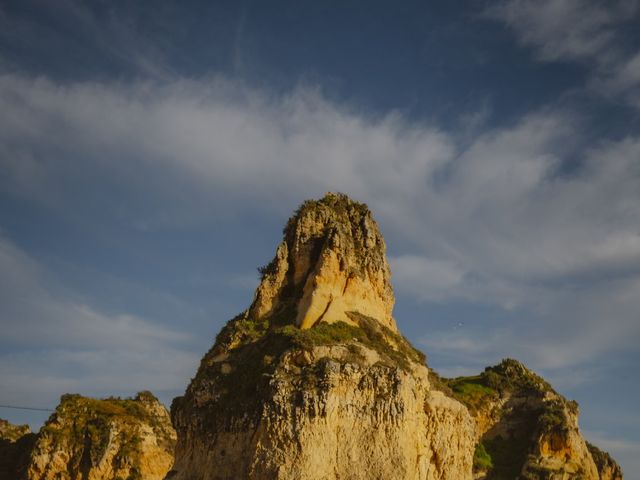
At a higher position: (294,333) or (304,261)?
(304,261)

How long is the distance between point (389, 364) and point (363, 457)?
427 centimetres

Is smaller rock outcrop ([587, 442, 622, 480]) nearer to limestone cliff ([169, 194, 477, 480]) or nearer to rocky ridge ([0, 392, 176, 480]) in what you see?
limestone cliff ([169, 194, 477, 480])

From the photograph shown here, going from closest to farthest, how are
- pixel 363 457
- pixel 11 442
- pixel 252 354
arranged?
pixel 363 457 → pixel 252 354 → pixel 11 442

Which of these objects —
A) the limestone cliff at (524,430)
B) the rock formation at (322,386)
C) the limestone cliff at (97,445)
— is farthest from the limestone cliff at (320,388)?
the limestone cliff at (97,445)

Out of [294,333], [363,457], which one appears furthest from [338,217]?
[363,457]

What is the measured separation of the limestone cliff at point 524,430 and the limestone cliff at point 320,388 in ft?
40.9

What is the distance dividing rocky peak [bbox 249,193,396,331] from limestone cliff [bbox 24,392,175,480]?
81.0 ft

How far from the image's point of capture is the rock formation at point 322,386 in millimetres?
26172

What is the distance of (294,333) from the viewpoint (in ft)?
97.2

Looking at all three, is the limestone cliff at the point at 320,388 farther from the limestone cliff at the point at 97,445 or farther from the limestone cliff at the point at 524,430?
the limestone cliff at the point at 97,445

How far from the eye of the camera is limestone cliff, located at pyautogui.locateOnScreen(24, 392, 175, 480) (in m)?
51.8

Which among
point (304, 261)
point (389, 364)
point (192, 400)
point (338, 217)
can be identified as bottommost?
point (192, 400)

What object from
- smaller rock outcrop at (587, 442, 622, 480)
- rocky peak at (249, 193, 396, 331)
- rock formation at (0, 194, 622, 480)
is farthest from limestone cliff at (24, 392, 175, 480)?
smaller rock outcrop at (587, 442, 622, 480)

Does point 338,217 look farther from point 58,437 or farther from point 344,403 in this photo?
point 58,437
